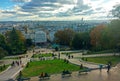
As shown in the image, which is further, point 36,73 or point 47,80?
point 36,73

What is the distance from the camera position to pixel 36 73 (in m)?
33.1

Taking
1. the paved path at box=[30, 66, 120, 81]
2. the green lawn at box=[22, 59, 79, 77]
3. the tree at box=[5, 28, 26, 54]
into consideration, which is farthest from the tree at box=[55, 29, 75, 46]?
the paved path at box=[30, 66, 120, 81]

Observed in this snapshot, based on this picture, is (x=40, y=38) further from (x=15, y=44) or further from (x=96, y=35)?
(x=96, y=35)

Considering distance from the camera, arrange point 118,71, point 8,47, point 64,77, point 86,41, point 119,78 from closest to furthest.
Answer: point 119,78 → point 64,77 → point 118,71 → point 8,47 → point 86,41

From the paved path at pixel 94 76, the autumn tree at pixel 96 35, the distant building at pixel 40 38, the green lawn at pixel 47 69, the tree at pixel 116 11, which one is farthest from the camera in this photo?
the distant building at pixel 40 38

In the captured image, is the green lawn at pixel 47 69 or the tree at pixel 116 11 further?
the tree at pixel 116 11

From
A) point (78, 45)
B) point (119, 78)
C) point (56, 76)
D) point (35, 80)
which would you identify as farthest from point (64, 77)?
point (78, 45)

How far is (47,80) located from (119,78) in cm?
814

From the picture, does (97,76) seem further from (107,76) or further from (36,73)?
(36,73)

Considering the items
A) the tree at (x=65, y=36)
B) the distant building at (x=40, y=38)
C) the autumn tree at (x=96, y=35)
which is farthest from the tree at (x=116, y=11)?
the distant building at (x=40, y=38)

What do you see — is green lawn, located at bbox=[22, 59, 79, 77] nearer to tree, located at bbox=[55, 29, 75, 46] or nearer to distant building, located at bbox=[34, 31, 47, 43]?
tree, located at bbox=[55, 29, 75, 46]

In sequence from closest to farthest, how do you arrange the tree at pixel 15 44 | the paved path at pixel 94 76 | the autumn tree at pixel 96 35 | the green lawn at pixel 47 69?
the paved path at pixel 94 76, the green lawn at pixel 47 69, the autumn tree at pixel 96 35, the tree at pixel 15 44

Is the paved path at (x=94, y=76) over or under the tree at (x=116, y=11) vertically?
under

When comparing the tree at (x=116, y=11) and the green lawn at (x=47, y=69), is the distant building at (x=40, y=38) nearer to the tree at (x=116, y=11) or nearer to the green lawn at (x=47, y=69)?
the tree at (x=116, y=11)
